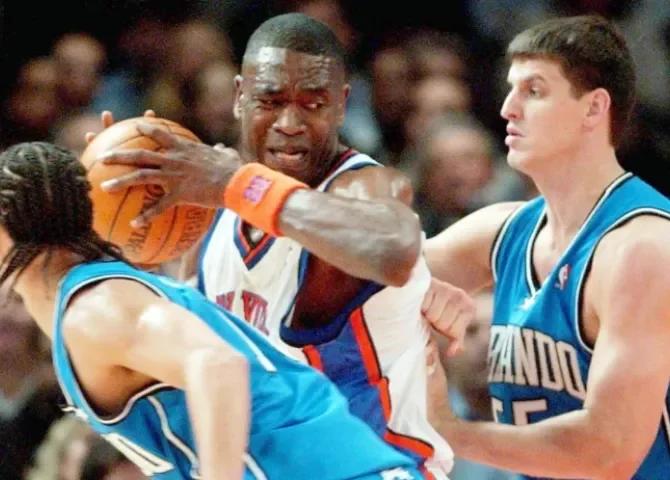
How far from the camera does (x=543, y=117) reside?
337 centimetres

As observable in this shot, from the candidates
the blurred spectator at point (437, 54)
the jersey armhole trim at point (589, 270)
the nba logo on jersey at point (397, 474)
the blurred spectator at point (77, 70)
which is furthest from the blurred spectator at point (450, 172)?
the nba logo on jersey at point (397, 474)

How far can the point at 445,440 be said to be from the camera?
3.40 metres

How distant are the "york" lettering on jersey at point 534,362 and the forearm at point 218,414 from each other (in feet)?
3.97

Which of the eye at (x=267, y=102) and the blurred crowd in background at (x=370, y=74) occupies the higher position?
the eye at (x=267, y=102)

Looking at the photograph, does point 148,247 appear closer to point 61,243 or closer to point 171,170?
point 171,170

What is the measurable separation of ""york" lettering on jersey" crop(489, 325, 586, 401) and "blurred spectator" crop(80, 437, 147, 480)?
127 cm

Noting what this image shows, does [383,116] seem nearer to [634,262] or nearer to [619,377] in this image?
[634,262]

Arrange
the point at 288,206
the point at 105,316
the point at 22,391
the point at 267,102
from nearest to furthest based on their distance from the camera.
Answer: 1. the point at 105,316
2. the point at 288,206
3. the point at 267,102
4. the point at 22,391

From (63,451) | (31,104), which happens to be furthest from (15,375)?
(31,104)

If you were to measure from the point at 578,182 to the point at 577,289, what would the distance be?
29cm

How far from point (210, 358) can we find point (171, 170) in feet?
2.35

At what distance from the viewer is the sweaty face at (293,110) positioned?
3.28 m

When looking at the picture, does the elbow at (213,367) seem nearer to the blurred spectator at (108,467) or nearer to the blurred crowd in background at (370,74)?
the blurred spectator at (108,467)

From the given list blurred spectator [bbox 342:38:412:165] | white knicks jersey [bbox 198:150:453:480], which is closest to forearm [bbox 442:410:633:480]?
white knicks jersey [bbox 198:150:453:480]
